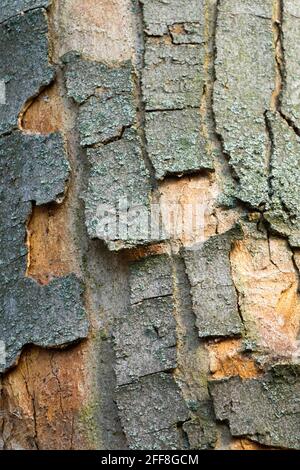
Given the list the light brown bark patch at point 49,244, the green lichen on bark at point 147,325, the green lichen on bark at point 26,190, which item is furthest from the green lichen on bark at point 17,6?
the green lichen on bark at point 147,325

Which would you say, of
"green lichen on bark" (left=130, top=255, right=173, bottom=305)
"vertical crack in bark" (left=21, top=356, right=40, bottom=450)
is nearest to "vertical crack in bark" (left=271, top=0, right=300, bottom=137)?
"green lichen on bark" (left=130, top=255, right=173, bottom=305)

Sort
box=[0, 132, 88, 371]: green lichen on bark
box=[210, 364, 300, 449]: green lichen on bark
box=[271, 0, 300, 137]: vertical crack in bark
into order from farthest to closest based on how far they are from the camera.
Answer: box=[271, 0, 300, 137]: vertical crack in bark < box=[0, 132, 88, 371]: green lichen on bark < box=[210, 364, 300, 449]: green lichen on bark

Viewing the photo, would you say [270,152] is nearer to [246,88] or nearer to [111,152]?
[246,88]

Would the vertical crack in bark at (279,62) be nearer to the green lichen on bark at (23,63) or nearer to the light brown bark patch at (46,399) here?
the green lichen on bark at (23,63)

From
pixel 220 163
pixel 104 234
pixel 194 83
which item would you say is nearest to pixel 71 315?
pixel 104 234

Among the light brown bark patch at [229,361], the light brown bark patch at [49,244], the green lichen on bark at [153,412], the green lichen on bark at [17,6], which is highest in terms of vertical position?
the green lichen on bark at [17,6]

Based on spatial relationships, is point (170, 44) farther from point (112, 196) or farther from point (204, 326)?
point (204, 326)

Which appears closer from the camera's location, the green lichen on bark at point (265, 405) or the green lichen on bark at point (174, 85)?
the green lichen on bark at point (265, 405)

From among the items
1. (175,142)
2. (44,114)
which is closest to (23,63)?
(44,114)

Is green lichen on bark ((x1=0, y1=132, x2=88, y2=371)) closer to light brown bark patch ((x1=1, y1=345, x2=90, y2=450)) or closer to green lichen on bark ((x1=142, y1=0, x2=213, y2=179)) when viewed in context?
light brown bark patch ((x1=1, y1=345, x2=90, y2=450))
